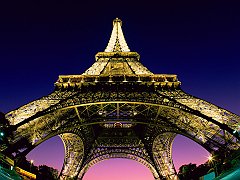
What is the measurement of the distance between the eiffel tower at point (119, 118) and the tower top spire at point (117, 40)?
37 cm

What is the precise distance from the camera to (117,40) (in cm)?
3972

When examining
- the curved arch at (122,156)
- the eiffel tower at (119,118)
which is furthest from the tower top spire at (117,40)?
the curved arch at (122,156)

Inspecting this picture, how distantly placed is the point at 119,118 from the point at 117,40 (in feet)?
59.4

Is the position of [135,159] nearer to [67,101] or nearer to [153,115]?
[153,115]

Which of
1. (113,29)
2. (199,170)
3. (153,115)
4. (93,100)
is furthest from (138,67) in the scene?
(113,29)

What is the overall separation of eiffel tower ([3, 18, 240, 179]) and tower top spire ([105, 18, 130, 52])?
1.22 ft

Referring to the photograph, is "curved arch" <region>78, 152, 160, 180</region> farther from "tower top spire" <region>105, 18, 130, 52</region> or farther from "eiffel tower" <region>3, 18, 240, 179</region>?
"tower top spire" <region>105, 18, 130, 52</region>

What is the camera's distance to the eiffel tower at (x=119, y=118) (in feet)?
63.9

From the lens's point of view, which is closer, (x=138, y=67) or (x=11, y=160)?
(x=11, y=160)

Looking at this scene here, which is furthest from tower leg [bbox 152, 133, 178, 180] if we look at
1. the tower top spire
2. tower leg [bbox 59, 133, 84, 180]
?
the tower top spire

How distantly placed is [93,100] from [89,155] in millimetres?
16225

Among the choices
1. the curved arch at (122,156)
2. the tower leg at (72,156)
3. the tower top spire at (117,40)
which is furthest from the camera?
the tower top spire at (117,40)

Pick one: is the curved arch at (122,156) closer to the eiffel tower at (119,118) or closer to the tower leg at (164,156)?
the eiffel tower at (119,118)

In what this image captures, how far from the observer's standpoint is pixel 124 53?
33.2 metres
